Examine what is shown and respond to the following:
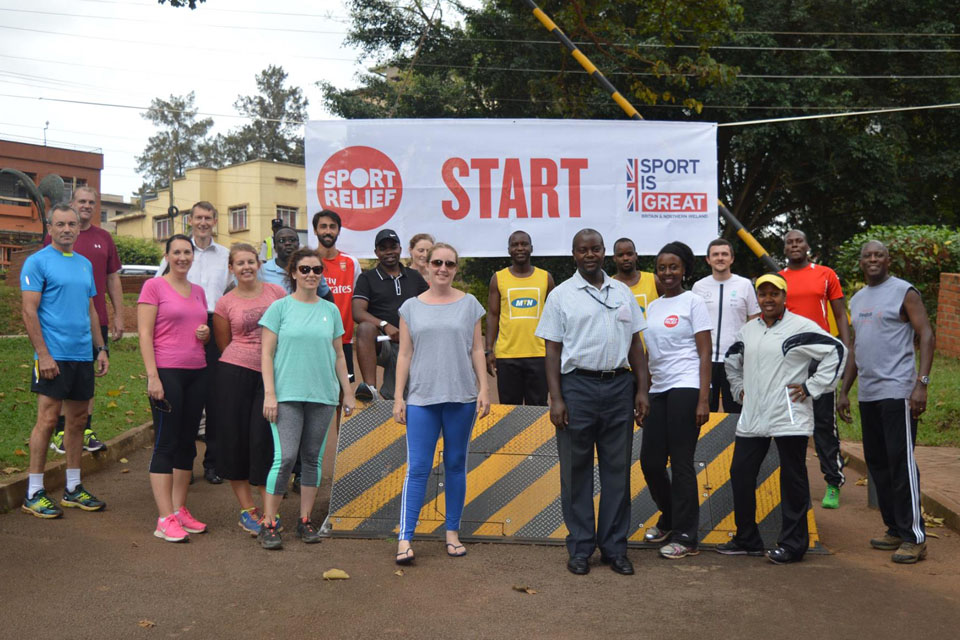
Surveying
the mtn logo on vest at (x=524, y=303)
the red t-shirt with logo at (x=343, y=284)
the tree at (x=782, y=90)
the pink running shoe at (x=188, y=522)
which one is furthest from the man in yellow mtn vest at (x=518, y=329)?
the tree at (x=782, y=90)

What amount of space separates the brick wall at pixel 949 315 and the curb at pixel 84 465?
39.4ft

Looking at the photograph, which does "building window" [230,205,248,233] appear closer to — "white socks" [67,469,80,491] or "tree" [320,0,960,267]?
"tree" [320,0,960,267]

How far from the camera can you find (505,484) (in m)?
7.11

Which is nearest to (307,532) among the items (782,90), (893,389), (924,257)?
(893,389)

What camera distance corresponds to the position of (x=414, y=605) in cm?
534

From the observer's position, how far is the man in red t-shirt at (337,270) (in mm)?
8203

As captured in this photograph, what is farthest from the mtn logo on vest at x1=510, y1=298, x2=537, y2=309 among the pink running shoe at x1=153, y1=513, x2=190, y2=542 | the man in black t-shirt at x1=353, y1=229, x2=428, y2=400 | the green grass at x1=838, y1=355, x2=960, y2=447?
the green grass at x1=838, y1=355, x2=960, y2=447

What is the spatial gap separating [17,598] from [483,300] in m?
21.4

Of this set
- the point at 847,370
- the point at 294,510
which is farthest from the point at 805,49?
the point at 294,510

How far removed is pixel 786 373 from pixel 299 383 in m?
3.21

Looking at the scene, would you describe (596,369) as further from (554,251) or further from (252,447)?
(554,251)

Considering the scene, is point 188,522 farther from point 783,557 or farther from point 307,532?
point 783,557

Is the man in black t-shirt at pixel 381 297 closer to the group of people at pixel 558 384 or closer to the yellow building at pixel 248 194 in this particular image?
the group of people at pixel 558 384

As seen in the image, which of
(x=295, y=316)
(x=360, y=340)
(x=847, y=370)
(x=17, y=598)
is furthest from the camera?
(x=360, y=340)
